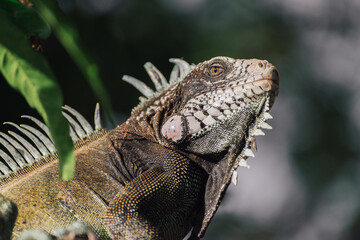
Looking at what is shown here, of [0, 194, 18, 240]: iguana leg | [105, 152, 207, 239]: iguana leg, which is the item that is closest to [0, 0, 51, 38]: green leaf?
[0, 194, 18, 240]: iguana leg

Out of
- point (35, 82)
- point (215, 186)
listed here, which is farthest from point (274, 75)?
point (35, 82)

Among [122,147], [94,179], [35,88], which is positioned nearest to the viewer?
[35,88]

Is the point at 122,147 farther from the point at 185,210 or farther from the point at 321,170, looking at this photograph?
the point at 321,170

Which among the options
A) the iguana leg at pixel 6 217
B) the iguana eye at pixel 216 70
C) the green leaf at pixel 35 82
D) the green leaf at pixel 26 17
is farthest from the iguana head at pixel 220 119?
the green leaf at pixel 35 82

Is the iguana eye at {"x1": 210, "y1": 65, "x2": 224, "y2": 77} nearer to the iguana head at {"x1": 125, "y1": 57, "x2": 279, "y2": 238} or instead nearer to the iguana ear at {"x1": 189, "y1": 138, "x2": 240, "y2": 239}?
the iguana head at {"x1": 125, "y1": 57, "x2": 279, "y2": 238}

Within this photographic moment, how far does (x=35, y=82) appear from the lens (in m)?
1.04

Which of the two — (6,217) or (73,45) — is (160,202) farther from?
(73,45)

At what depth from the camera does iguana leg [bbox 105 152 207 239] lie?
2.12 meters

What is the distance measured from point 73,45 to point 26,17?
10.6 inches

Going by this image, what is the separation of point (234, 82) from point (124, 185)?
0.87 meters

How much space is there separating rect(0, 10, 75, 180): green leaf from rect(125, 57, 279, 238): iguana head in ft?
4.78

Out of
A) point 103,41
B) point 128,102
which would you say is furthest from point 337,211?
point 103,41

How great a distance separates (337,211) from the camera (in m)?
7.56

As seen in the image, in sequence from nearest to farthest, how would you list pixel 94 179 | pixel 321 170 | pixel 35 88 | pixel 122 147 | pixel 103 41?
pixel 35 88 → pixel 94 179 → pixel 122 147 → pixel 103 41 → pixel 321 170
